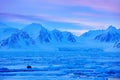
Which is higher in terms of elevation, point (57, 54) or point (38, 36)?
point (38, 36)

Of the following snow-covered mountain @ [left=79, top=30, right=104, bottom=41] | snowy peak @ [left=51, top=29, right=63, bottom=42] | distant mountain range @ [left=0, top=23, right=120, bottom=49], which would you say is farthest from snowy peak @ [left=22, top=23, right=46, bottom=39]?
snow-covered mountain @ [left=79, top=30, right=104, bottom=41]

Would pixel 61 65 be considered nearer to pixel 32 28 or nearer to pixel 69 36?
pixel 69 36

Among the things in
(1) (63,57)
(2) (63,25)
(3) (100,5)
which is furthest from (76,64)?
(3) (100,5)

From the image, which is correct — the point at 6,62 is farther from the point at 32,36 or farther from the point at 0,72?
the point at 32,36

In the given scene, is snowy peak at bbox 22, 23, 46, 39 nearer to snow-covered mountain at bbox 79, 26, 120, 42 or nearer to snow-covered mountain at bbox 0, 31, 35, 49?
snow-covered mountain at bbox 0, 31, 35, 49

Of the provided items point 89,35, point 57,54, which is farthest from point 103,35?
point 57,54
